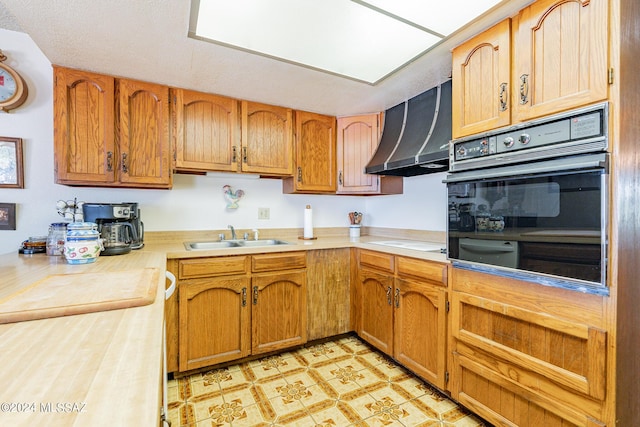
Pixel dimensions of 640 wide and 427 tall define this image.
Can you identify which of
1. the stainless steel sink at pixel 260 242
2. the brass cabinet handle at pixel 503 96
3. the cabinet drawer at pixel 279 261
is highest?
the brass cabinet handle at pixel 503 96

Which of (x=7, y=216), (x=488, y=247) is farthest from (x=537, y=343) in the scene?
(x=7, y=216)

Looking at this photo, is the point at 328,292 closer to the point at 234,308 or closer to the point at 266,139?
the point at 234,308

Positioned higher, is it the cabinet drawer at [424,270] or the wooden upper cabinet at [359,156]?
the wooden upper cabinet at [359,156]

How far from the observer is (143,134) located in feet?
6.51

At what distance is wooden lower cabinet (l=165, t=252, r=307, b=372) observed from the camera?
6.15 ft

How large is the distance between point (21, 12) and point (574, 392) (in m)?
2.75

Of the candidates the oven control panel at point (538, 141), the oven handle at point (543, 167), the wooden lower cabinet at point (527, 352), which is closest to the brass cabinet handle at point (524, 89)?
the oven control panel at point (538, 141)

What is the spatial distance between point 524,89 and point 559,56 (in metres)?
0.15

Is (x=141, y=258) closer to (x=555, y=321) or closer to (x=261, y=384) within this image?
(x=261, y=384)

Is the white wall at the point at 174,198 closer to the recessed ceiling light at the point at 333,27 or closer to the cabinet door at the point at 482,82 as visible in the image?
the cabinet door at the point at 482,82

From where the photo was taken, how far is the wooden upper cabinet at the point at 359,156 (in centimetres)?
255

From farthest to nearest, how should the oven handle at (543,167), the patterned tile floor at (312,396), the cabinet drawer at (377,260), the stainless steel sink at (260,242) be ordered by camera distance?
the stainless steel sink at (260,242), the cabinet drawer at (377,260), the patterned tile floor at (312,396), the oven handle at (543,167)

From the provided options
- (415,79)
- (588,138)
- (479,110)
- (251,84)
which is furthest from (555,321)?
(251,84)

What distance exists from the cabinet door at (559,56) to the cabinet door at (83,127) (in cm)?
229
